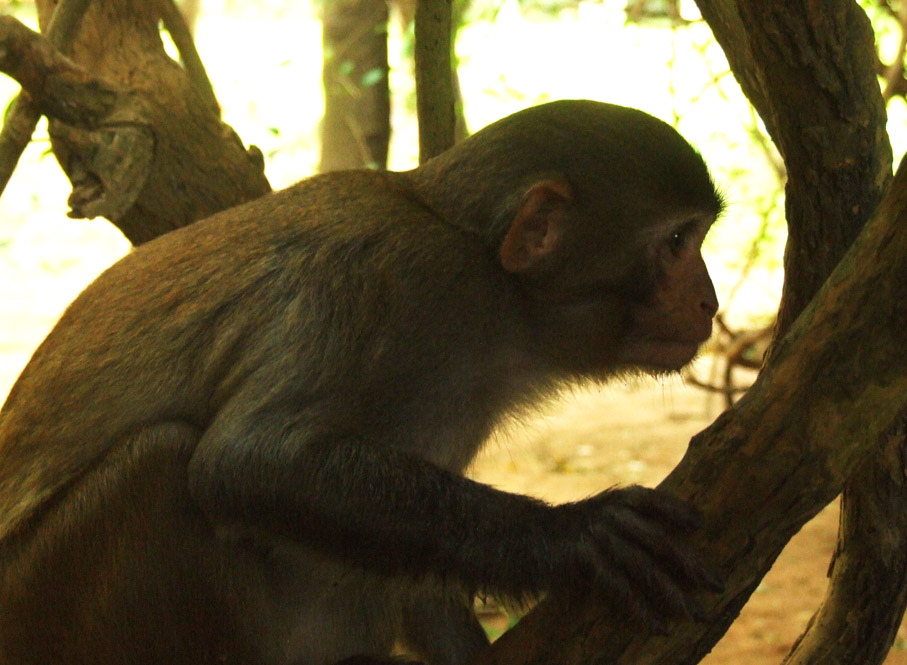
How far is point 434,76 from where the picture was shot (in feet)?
14.4

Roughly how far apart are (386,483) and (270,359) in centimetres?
52

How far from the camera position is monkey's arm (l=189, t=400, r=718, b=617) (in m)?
2.96

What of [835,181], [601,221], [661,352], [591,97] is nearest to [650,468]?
[591,97]

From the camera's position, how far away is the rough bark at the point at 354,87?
22.6 feet

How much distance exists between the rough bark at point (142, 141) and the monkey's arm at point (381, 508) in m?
1.61

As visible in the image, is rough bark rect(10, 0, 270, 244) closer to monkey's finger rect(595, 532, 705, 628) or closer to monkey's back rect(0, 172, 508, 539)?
monkey's back rect(0, 172, 508, 539)

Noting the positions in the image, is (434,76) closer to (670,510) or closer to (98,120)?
(98,120)

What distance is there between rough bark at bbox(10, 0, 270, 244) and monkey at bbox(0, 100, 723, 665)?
2.40 feet

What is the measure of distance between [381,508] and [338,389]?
384 mm

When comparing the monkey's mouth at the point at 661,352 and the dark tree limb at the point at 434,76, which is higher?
the dark tree limb at the point at 434,76

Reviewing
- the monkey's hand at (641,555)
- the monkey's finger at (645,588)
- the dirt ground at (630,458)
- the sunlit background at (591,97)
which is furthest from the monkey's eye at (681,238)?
the monkey's finger at (645,588)

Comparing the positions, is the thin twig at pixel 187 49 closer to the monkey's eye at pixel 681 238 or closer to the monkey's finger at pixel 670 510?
the monkey's eye at pixel 681 238

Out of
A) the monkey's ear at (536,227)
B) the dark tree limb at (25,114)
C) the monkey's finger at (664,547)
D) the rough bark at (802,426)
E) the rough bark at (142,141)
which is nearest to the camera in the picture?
the rough bark at (802,426)

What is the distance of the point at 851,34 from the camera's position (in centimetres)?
293
